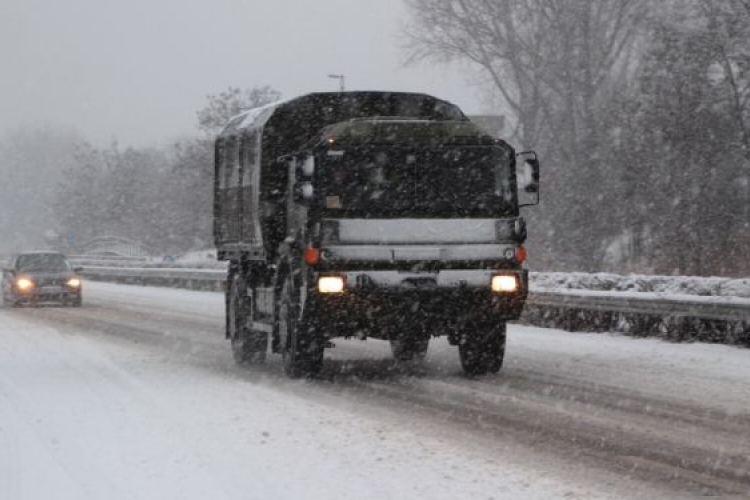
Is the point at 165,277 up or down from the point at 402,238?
down

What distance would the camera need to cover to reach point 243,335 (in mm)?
15359

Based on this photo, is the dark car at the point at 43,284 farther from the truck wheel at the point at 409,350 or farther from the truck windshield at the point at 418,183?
the truck windshield at the point at 418,183

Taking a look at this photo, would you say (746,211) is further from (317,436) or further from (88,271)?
(88,271)

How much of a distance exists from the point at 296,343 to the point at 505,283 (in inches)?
90.1

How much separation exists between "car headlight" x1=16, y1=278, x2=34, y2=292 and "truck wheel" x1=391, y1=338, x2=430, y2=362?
17.7 meters

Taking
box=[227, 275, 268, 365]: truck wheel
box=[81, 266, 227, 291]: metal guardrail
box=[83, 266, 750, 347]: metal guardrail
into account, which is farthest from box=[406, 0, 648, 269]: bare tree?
box=[227, 275, 268, 365]: truck wheel

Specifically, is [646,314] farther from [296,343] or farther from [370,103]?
[296,343]

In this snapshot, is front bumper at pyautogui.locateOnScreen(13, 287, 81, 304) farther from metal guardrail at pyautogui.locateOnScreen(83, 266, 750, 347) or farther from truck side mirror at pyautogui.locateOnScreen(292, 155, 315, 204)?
truck side mirror at pyautogui.locateOnScreen(292, 155, 315, 204)

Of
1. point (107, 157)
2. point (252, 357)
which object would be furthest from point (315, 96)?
point (107, 157)

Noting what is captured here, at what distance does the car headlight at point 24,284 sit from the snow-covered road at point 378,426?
1487 centimetres

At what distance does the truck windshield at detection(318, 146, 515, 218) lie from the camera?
1233cm

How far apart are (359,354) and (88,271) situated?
39.7 meters

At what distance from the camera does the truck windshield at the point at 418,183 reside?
1233 centimetres

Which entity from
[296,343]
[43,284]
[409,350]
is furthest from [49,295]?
[296,343]
